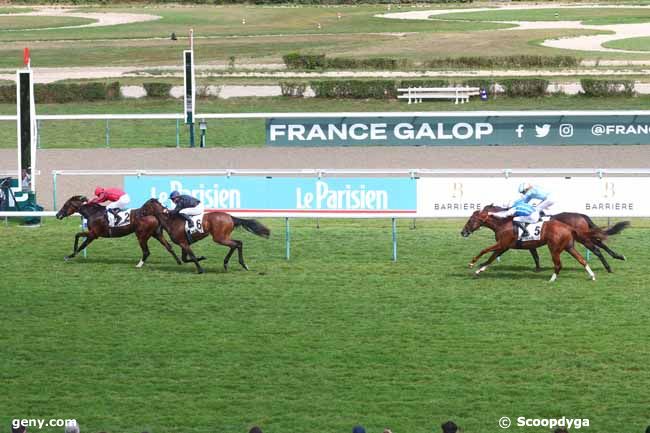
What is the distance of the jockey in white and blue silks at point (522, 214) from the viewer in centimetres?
1552

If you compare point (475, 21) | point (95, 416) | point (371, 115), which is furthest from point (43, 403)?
point (475, 21)

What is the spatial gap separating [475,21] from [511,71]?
22555 millimetres

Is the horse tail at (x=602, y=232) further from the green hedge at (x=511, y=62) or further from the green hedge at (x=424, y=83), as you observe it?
the green hedge at (x=511, y=62)

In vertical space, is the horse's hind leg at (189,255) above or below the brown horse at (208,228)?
below

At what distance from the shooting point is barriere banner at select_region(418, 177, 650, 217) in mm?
17359

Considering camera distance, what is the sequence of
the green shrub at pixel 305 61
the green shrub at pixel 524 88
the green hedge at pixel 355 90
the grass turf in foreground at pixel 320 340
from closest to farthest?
the grass turf in foreground at pixel 320 340, the green shrub at pixel 524 88, the green hedge at pixel 355 90, the green shrub at pixel 305 61

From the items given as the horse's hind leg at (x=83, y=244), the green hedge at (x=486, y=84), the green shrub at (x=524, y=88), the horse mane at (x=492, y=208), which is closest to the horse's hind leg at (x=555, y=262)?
the horse mane at (x=492, y=208)

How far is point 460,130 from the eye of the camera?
26.2 m

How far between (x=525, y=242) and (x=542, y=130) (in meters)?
10.9

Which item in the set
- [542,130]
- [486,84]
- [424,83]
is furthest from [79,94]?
[542,130]

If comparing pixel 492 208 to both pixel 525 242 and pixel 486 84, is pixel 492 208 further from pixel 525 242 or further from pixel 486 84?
pixel 486 84

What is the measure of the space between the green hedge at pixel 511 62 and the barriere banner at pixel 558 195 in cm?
2644

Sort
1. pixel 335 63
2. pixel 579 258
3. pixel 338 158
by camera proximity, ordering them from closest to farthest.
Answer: pixel 579 258
pixel 338 158
pixel 335 63

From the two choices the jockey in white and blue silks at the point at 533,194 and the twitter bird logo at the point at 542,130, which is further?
the twitter bird logo at the point at 542,130
